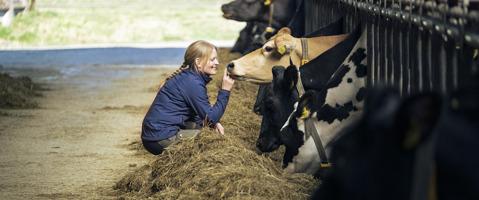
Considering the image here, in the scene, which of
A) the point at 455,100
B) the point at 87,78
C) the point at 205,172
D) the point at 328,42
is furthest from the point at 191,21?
the point at 455,100

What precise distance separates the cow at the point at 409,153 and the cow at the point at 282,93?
3122 millimetres

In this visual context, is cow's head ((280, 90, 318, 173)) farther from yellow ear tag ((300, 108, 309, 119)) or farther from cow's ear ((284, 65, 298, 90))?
cow's ear ((284, 65, 298, 90))

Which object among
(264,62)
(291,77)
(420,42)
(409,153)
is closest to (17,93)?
(264,62)

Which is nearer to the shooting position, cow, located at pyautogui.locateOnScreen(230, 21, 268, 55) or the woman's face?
the woman's face

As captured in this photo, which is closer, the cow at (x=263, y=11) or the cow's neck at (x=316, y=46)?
the cow's neck at (x=316, y=46)

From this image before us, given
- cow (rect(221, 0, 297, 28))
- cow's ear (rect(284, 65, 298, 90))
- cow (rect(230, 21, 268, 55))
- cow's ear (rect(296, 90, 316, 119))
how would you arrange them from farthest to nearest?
cow (rect(230, 21, 268, 55)), cow (rect(221, 0, 297, 28)), cow's ear (rect(284, 65, 298, 90)), cow's ear (rect(296, 90, 316, 119))

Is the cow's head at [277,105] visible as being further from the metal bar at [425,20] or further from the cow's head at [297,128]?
the metal bar at [425,20]

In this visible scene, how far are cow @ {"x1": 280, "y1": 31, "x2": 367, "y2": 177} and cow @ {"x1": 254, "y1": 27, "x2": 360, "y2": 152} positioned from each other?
0.95 feet

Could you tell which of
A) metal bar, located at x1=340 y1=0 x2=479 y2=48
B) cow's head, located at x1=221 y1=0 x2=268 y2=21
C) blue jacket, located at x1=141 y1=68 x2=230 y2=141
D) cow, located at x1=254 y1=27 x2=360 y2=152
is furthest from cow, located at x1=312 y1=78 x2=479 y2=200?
cow's head, located at x1=221 y1=0 x2=268 y2=21

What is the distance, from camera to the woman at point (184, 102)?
494 cm

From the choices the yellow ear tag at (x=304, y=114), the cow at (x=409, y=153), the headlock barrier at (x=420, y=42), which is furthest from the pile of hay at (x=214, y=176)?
the cow at (x=409, y=153)

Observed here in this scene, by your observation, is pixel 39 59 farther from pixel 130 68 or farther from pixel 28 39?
pixel 28 39

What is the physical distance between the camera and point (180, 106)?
16.6 feet

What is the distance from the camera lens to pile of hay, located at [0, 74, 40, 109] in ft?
32.2
